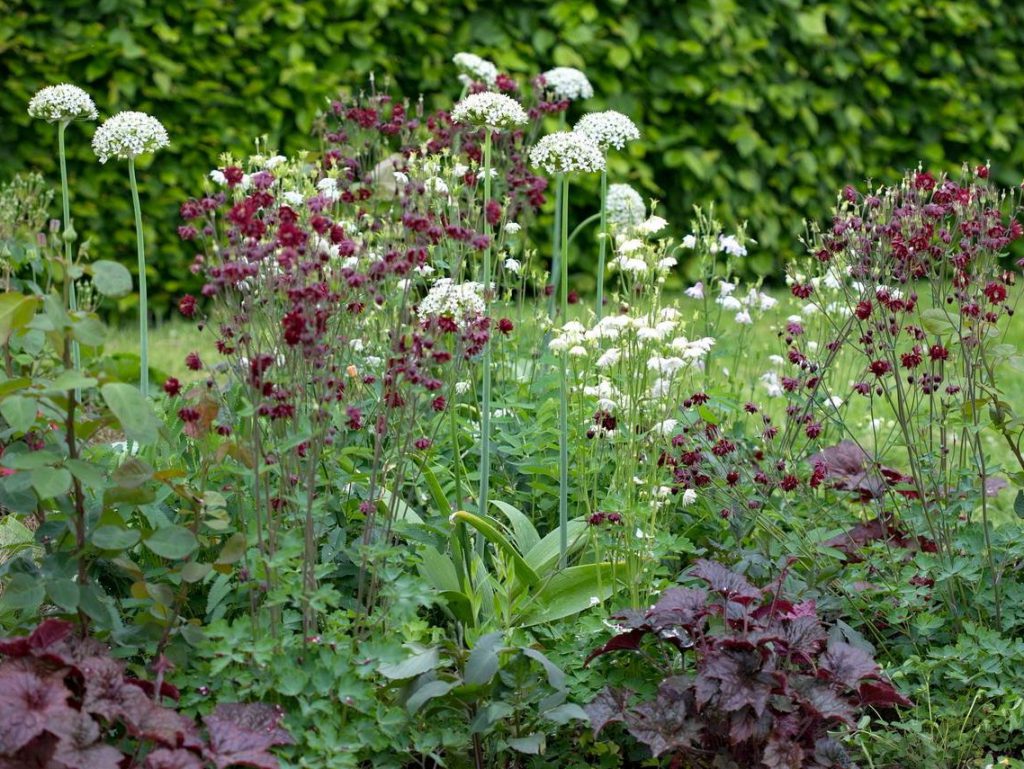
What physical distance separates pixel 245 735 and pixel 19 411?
677 mm

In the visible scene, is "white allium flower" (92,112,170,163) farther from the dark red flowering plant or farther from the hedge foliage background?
the hedge foliage background

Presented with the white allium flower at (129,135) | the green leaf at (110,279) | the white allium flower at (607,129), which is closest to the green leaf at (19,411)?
the green leaf at (110,279)

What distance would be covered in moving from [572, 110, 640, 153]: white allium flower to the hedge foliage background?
3.38 metres

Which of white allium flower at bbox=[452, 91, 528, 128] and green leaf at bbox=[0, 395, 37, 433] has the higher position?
white allium flower at bbox=[452, 91, 528, 128]

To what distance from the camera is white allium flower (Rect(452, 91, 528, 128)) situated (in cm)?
280

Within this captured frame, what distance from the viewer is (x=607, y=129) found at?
3277 millimetres

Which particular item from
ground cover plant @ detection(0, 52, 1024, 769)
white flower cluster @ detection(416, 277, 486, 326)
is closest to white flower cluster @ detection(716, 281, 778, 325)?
ground cover plant @ detection(0, 52, 1024, 769)

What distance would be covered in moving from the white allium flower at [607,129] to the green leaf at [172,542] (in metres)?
1.54

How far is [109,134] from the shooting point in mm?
3115

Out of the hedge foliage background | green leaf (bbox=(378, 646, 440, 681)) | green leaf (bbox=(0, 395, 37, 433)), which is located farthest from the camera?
the hedge foliage background

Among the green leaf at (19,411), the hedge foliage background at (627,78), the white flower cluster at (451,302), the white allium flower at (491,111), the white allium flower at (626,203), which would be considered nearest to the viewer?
the green leaf at (19,411)

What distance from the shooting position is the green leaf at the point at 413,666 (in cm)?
239

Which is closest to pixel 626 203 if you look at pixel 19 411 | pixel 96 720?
pixel 19 411

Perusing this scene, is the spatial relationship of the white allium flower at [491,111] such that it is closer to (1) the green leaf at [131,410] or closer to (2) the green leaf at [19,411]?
(1) the green leaf at [131,410]
